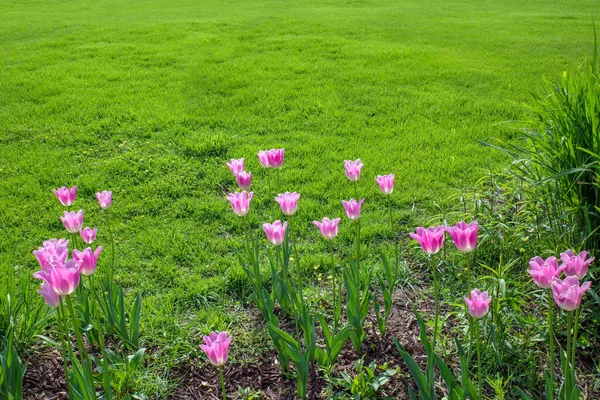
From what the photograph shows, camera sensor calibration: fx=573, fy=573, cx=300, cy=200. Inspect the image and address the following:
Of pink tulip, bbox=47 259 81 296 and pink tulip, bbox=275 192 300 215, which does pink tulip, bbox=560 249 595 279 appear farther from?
pink tulip, bbox=47 259 81 296

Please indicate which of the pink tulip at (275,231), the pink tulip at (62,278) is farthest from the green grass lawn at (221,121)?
the pink tulip at (62,278)

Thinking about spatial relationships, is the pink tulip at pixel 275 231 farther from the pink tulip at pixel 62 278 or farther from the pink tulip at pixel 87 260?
→ the pink tulip at pixel 62 278

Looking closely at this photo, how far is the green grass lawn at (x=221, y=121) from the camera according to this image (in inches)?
161

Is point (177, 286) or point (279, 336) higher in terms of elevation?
point (279, 336)

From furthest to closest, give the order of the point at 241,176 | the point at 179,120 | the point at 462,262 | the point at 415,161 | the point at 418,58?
the point at 418,58, the point at 179,120, the point at 415,161, the point at 462,262, the point at 241,176

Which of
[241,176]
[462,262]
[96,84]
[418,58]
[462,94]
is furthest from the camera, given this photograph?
[418,58]

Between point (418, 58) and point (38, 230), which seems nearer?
point (38, 230)

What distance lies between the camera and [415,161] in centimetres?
525

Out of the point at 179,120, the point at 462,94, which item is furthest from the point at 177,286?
the point at 462,94

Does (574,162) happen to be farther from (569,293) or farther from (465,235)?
(569,293)

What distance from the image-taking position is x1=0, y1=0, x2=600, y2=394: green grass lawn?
4.09 m

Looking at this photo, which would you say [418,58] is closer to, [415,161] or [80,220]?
[415,161]

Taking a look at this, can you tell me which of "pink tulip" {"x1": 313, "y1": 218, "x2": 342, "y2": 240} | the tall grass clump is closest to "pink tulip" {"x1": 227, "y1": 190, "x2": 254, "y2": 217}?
→ "pink tulip" {"x1": 313, "y1": 218, "x2": 342, "y2": 240}

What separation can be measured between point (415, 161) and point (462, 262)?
200 centimetres
